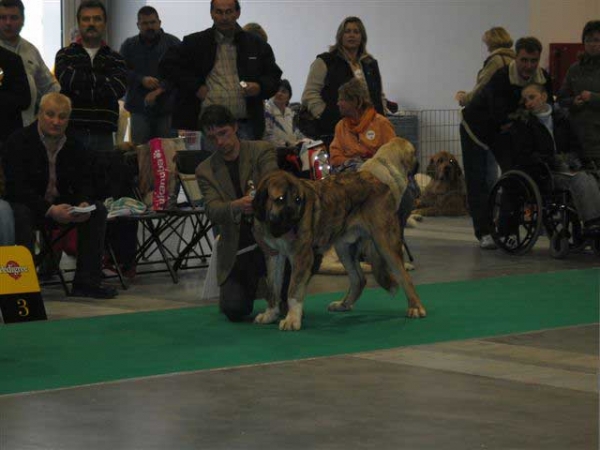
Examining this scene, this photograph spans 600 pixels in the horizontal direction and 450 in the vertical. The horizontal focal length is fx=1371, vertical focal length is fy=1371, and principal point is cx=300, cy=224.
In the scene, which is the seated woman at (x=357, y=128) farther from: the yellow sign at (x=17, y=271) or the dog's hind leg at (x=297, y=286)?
the yellow sign at (x=17, y=271)

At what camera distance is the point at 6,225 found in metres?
7.94

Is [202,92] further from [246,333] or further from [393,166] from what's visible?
[246,333]

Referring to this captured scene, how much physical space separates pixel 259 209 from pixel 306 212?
247 millimetres

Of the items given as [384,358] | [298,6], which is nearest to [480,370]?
[384,358]

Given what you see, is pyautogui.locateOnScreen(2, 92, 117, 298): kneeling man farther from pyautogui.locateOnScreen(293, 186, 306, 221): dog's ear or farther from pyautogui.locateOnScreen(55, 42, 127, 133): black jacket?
pyautogui.locateOnScreen(293, 186, 306, 221): dog's ear

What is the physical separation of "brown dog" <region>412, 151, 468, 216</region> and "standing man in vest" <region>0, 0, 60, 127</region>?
17.6 feet

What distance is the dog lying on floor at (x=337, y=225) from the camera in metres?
6.87

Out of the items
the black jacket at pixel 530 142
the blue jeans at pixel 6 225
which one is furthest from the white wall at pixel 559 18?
the blue jeans at pixel 6 225

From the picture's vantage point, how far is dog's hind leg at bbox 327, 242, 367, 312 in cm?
752

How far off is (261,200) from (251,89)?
107 inches

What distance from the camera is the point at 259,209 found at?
6887 mm

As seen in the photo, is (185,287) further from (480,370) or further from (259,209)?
(480,370)

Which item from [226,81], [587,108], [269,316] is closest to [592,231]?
[587,108]

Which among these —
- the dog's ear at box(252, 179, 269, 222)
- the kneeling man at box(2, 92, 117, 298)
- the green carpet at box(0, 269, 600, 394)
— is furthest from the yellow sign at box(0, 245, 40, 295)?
the dog's ear at box(252, 179, 269, 222)
